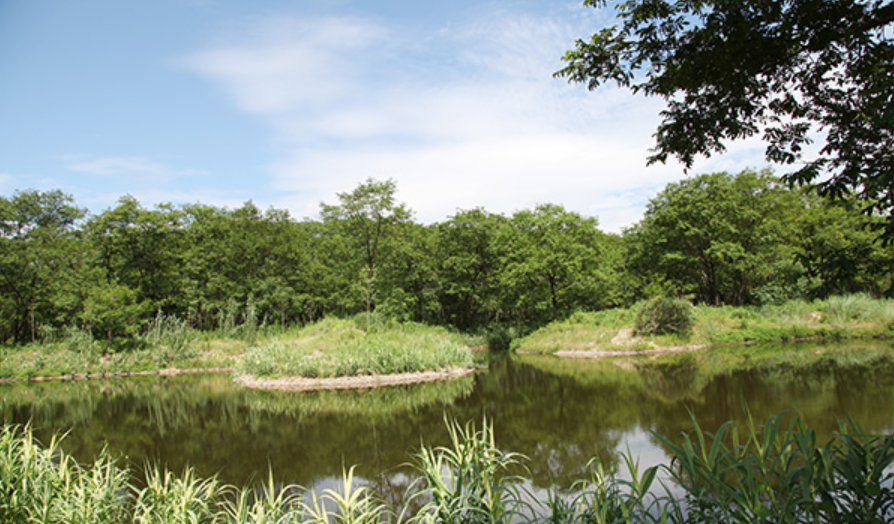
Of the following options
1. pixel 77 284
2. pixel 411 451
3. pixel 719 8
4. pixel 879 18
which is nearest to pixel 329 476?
pixel 411 451

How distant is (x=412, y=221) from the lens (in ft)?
114

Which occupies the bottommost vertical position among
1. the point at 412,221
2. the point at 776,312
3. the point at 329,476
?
the point at 329,476

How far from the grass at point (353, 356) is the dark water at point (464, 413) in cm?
153

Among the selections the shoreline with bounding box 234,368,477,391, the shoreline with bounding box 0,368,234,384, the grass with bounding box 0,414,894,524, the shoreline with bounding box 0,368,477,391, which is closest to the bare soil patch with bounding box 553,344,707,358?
the shoreline with bounding box 0,368,477,391

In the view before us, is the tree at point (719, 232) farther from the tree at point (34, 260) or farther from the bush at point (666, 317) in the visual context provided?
the tree at point (34, 260)

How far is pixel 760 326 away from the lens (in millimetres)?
24219

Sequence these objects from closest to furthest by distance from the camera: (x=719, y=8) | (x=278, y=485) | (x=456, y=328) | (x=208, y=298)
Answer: (x=719, y=8)
(x=278, y=485)
(x=456, y=328)
(x=208, y=298)

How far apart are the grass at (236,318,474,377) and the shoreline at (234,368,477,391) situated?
0.36m

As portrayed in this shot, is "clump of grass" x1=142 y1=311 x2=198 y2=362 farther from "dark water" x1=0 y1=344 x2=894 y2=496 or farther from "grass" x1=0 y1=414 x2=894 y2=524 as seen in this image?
"grass" x1=0 y1=414 x2=894 y2=524

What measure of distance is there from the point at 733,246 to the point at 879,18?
29.9 m

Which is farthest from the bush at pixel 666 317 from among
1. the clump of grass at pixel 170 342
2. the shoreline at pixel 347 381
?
the clump of grass at pixel 170 342

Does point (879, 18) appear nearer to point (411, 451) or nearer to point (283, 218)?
point (411, 451)

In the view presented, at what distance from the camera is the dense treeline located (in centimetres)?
3067

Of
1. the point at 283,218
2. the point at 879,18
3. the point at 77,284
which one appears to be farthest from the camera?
the point at 283,218
